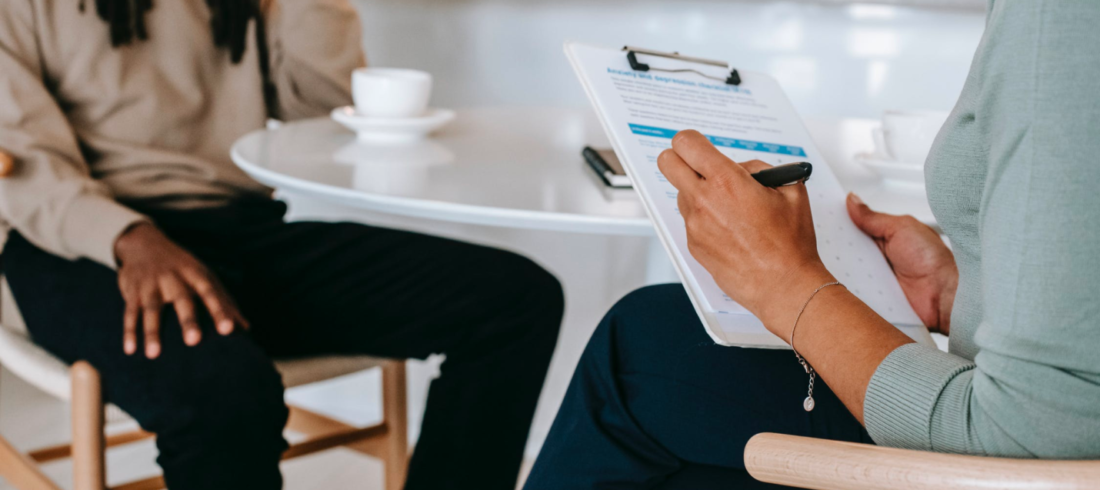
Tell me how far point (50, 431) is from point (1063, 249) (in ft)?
6.27

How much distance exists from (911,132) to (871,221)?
0.22 m

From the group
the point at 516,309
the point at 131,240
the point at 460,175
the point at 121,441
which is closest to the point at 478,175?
the point at 460,175

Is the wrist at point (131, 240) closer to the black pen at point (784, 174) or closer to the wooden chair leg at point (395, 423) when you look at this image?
the wooden chair leg at point (395, 423)

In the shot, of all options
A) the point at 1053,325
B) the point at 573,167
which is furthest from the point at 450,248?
the point at 1053,325

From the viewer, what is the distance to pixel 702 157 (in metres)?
0.56

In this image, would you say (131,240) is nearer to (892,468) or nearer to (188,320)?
(188,320)

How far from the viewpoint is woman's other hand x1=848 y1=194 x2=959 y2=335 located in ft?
2.28

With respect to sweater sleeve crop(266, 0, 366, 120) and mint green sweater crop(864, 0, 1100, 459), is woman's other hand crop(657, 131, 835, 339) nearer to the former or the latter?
mint green sweater crop(864, 0, 1100, 459)

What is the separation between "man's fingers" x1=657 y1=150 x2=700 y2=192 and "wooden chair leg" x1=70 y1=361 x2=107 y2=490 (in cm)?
63

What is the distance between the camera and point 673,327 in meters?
0.66

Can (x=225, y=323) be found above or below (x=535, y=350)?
above

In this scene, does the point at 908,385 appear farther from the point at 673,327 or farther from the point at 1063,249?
the point at 673,327

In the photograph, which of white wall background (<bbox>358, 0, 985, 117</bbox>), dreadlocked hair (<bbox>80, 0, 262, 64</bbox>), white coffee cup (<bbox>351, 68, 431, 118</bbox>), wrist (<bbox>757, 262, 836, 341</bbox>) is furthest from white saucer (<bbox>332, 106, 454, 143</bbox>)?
white wall background (<bbox>358, 0, 985, 117</bbox>)

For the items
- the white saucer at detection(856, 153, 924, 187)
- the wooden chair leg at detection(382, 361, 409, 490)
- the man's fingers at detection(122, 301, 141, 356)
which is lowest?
the wooden chair leg at detection(382, 361, 409, 490)
